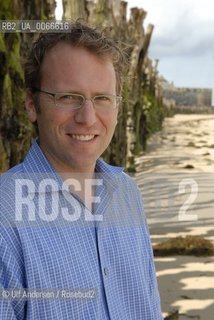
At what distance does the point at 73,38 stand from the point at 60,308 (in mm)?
781

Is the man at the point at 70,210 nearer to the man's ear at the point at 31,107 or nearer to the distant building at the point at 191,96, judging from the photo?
the man's ear at the point at 31,107

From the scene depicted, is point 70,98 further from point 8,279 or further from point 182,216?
point 182,216

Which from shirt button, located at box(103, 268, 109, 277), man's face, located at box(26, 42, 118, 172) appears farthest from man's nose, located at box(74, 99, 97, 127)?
shirt button, located at box(103, 268, 109, 277)

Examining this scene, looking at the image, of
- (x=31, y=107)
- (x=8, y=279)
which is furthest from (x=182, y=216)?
(x=8, y=279)

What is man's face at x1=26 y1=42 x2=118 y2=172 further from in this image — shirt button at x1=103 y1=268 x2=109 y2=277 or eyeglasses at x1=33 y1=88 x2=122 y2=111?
shirt button at x1=103 y1=268 x2=109 y2=277

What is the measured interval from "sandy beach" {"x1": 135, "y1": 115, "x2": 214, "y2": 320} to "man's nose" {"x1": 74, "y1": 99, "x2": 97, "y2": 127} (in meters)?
2.86

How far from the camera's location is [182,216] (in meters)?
7.95

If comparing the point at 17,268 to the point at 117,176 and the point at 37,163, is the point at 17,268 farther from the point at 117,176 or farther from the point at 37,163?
the point at 117,176

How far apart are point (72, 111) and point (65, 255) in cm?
42

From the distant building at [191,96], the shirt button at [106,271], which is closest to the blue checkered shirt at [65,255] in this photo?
the shirt button at [106,271]

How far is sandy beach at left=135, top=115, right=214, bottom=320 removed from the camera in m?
4.74

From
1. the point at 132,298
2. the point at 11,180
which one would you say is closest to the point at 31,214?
the point at 11,180

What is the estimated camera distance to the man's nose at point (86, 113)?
1.81 meters

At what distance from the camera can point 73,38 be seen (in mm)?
1840
